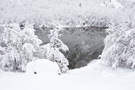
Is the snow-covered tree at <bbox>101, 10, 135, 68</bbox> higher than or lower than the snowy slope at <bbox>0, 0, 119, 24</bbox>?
lower

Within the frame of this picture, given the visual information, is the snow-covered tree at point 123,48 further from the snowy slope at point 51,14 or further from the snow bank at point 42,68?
the snowy slope at point 51,14

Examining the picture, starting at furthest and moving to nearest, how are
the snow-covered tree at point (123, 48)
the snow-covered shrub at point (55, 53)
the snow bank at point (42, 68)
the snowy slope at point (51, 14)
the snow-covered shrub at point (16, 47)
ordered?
the snowy slope at point (51, 14)
the snow-covered shrub at point (55, 53)
the snow-covered shrub at point (16, 47)
the snow-covered tree at point (123, 48)
the snow bank at point (42, 68)

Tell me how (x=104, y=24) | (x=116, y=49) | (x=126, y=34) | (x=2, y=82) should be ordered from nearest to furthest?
(x=2, y=82) < (x=126, y=34) < (x=116, y=49) < (x=104, y=24)

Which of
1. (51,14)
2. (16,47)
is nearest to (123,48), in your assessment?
(16,47)

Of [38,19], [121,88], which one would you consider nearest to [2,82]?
[121,88]

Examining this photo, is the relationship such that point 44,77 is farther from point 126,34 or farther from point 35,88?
point 126,34

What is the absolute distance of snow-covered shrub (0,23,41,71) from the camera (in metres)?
17.0

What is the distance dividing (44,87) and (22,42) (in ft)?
38.6

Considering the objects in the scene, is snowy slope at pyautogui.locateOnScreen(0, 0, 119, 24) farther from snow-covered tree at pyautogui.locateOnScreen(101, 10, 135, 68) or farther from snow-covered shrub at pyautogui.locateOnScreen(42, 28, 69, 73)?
snow-covered tree at pyautogui.locateOnScreen(101, 10, 135, 68)

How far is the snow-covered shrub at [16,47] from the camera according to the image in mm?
17000

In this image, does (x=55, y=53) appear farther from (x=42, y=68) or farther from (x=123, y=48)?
(x=42, y=68)

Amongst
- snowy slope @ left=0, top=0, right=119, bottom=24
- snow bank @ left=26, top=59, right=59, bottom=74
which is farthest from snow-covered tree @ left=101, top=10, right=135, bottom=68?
snowy slope @ left=0, top=0, right=119, bottom=24

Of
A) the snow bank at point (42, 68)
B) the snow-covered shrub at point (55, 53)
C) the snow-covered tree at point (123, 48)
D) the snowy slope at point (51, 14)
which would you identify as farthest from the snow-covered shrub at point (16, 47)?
the snowy slope at point (51, 14)

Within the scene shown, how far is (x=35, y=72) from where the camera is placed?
848cm
